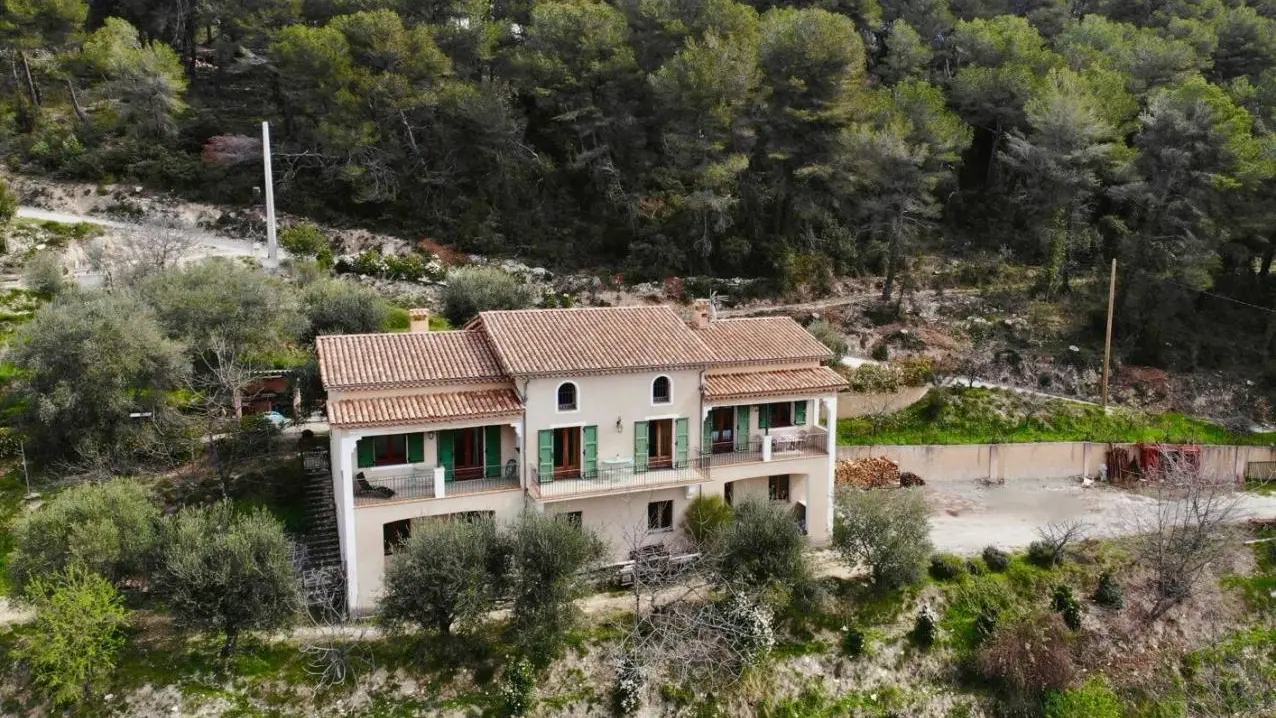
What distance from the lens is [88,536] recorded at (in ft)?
66.1

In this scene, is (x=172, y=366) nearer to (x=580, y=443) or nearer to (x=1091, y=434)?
(x=580, y=443)

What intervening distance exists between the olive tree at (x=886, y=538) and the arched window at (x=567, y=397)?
8.87 metres

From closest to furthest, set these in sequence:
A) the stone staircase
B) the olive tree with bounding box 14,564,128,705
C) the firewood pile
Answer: the olive tree with bounding box 14,564,128,705, the stone staircase, the firewood pile

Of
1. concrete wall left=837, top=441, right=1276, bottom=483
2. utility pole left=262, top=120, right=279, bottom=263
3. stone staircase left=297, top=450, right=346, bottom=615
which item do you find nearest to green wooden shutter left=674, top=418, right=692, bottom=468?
stone staircase left=297, top=450, right=346, bottom=615

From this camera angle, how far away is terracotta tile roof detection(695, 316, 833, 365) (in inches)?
1052

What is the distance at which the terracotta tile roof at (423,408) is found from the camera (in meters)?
21.7

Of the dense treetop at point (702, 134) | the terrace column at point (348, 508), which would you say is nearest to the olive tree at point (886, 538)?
the terrace column at point (348, 508)

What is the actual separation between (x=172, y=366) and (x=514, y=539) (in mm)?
12606

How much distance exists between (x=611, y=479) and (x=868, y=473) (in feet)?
39.7

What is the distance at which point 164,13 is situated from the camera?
5859cm

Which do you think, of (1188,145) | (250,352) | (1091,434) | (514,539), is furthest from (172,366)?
(1188,145)

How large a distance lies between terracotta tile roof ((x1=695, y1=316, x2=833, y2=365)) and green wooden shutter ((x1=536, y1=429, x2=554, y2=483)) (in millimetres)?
5613

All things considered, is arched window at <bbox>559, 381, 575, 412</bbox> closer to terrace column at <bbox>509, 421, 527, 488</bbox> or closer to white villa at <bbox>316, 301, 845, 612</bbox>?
white villa at <bbox>316, 301, 845, 612</bbox>

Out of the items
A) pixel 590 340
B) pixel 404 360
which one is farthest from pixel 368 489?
pixel 590 340
